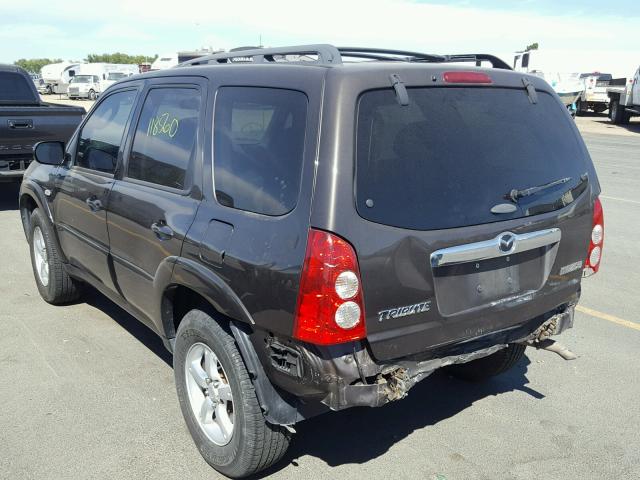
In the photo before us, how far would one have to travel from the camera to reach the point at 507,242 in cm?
288

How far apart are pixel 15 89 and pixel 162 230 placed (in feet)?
30.0

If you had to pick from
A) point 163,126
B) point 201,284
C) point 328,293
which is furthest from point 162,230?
point 328,293

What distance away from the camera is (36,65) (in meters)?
136

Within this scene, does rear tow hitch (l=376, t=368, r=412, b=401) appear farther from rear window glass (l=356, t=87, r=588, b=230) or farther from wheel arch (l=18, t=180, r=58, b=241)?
wheel arch (l=18, t=180, r=58, b=241)

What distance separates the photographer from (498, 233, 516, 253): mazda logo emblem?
112 inches

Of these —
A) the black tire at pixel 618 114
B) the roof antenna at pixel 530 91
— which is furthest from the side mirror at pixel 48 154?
the black tire at pixel 618 114

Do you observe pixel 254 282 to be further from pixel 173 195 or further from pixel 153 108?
pixel 153 108

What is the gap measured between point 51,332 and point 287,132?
121 inches

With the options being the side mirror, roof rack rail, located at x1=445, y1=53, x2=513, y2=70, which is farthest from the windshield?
roof rack rail, located at x1=445, y1=53, x2=513, y2=70

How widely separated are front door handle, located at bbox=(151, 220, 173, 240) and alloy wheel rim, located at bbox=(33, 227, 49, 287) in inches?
93.7

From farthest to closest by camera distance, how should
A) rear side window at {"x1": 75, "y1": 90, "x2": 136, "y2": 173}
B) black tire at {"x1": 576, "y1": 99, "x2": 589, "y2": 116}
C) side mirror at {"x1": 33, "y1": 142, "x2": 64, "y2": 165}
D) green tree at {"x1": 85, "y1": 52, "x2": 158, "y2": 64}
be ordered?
green tree at {"x1": 85, "y1": 52, "x2": 158, "y2": 64}, black tire at {"x1": 576, "y1": 99, "x2": 589, "y2": 116}, side mirror at {"x1": 33, "y1": 142, "x2": 64, "y2": 165}, rear side window at {"x1": 75, "y1": 90, "x2": 136, "y2": 173}

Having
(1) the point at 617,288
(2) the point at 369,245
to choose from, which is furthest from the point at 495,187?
(1) the point at 617,288

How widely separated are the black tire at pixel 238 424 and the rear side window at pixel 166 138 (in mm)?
753

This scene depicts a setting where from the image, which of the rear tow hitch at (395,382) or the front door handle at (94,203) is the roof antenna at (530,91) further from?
the front door handle at (94,203)
